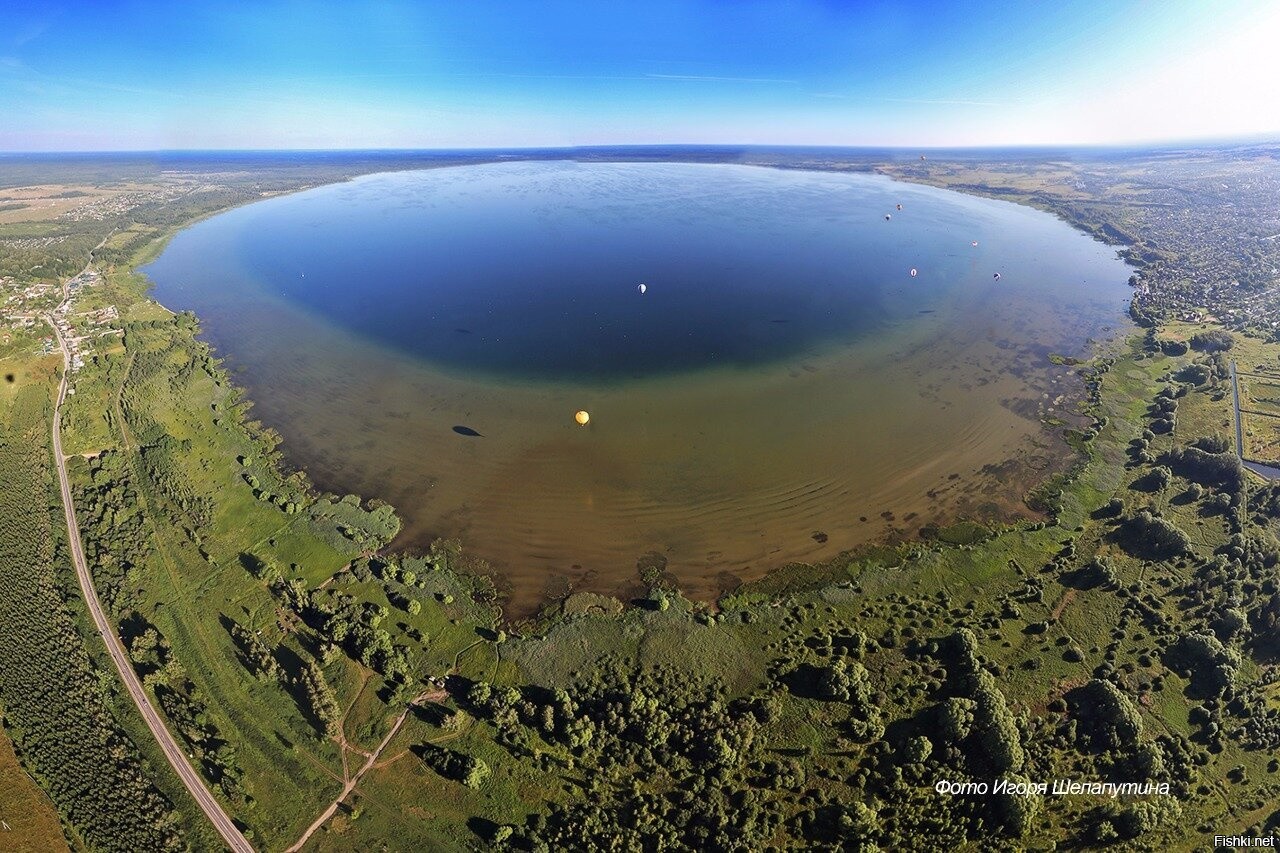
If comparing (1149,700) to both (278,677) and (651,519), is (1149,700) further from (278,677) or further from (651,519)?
(278,677)

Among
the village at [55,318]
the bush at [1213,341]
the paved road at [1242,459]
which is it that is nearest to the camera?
the paved road at [1242,459]

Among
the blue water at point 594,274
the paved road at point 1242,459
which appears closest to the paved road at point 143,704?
the blue water at point 594,274

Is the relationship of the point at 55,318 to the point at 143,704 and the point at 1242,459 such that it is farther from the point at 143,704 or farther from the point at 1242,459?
the point at 1242,459

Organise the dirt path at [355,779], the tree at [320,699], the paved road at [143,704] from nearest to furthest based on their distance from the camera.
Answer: the dirt path at [355,779] < the paved road at [143,704] < the tree at [320,699]

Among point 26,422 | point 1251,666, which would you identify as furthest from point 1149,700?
point 26,422

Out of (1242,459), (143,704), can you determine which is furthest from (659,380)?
(1242,459)

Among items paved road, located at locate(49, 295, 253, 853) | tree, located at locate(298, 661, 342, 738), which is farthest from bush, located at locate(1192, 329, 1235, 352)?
paved road, located at locate(49, 295, 253, 853)

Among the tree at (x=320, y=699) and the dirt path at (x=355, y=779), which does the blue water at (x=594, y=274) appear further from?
the dirt path at (x=355, y=779)
